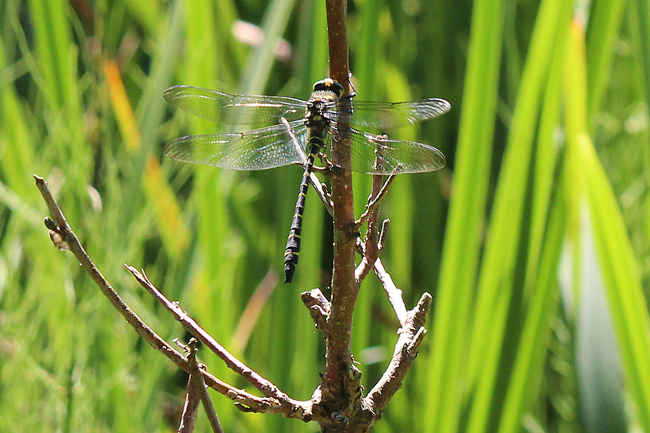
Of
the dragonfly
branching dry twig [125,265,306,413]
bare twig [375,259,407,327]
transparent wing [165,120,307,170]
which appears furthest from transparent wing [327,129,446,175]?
branching dry twig [125,265,306,413]

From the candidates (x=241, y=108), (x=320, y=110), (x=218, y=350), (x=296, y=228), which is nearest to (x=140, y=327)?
(x=218, y=350)

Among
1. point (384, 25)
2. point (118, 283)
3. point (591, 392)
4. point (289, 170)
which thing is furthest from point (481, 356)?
point (384, 25)

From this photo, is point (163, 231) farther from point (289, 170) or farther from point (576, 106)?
point (576, 106)

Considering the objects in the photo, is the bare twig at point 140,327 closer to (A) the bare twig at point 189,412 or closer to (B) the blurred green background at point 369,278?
(A) the bare twig at point 189,412

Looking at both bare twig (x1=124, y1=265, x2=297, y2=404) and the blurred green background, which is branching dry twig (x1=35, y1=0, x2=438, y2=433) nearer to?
bare twig (x1=124, y1=265, x2=297, y2=404)

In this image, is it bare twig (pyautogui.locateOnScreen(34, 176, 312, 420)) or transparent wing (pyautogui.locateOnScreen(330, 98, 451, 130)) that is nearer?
bare twig (pyautogui.locateOnScreen(34, 176, 312, 420))

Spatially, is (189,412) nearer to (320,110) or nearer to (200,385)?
(200,385)
